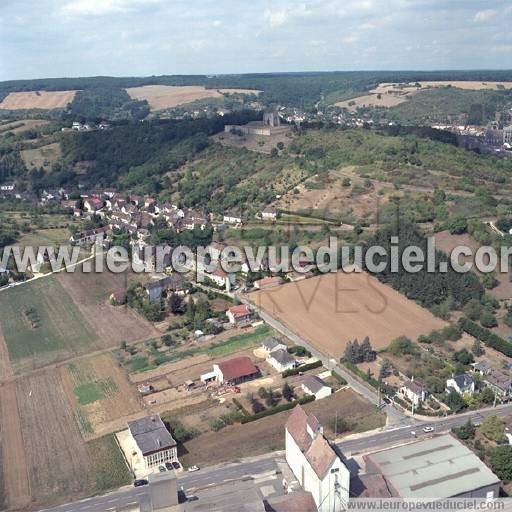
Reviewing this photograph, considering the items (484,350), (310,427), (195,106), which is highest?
(195,106)

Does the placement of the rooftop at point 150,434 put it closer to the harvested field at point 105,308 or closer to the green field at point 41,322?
the harvested field at point 105,308

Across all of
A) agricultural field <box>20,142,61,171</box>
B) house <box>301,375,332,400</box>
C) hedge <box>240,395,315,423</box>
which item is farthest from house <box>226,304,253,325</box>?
agricultural field <box>20,142,61,171</box>

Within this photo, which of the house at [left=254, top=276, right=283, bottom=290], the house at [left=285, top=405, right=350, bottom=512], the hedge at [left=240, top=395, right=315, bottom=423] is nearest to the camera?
the house at [left=285, top=405, right=350, bottom=512]

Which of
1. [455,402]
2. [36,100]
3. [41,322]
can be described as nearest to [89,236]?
[41,322]

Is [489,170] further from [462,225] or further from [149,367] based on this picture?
[149,367]

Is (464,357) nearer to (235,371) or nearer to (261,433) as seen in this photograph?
(235,371)

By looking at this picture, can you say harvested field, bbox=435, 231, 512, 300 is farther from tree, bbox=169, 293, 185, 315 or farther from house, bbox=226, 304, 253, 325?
tree, bbox=169, 293, 185, 315

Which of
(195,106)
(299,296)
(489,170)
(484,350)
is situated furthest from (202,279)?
(195,106)
